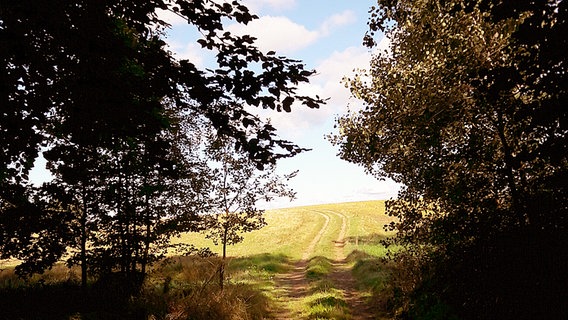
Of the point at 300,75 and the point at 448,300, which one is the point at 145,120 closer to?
the point at 300,75

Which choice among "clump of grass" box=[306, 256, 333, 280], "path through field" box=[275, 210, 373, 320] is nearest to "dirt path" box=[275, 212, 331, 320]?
"path through field" box=[275, 210, 373, 320]

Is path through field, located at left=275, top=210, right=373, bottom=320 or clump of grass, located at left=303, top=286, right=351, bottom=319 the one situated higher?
clump of grass, located at left=303, top=286, right=351, bottom=319

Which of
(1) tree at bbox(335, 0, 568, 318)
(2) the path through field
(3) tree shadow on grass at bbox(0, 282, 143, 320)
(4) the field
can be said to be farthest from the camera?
(2) the path through field

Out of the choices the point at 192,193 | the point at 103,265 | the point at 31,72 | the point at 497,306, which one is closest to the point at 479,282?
the point at 497,306

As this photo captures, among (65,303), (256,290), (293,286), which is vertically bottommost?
(293,286)

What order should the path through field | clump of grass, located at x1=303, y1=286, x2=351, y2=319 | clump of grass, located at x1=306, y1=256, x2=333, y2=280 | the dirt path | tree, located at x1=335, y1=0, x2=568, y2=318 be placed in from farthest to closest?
clump of grass, located at x1=306, y1=256, x2=333, y2=280, the dirt path, the path through field, clump of grass, located at x1=303, y1=286, x2=351, y2=319, tree, located at x1=335, y1=0, x2=568, y2=318

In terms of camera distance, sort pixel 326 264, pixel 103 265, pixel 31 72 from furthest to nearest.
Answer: pixel 326 264, pixel 103 265, pixel 31 72

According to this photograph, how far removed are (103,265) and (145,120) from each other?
9.14 m

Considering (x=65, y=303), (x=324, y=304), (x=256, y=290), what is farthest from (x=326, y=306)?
(x=65, y=303)

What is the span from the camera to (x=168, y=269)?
18703mm

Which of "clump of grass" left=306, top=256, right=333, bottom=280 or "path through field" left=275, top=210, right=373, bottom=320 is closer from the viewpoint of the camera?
"path through field" left=275, top=210, right=373, bottom=320

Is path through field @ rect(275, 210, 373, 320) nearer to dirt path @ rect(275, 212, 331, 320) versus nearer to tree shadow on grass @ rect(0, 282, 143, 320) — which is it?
dirt path @ rect(275, 212, 331, 320)

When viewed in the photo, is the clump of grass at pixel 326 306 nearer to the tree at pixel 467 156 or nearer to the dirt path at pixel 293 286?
the dirt path at pixel 293 286

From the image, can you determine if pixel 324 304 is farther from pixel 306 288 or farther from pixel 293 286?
pixel 293 286
